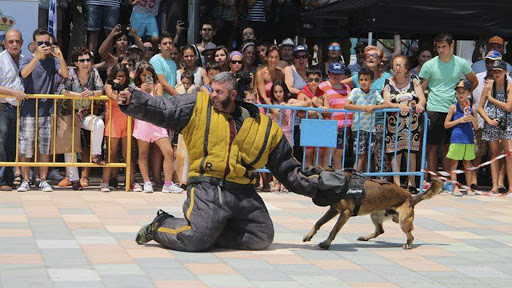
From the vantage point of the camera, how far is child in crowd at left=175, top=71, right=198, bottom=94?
12062 millimetres

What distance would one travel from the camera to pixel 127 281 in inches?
253

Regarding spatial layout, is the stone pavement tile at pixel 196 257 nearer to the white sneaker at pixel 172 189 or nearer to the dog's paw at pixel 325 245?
the dog's paw at pixel 325 245

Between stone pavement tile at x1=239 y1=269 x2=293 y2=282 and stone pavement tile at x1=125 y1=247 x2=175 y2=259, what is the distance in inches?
30.9

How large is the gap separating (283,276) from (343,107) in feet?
19.2

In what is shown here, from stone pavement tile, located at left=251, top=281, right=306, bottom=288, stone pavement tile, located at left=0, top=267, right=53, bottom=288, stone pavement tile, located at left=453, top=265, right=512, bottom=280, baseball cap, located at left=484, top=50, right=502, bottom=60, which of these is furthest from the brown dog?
baseball cap, located at left=484, top=50, right=502, bottom=60

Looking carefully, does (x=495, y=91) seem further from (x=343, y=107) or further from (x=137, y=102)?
(x=137, y=102)

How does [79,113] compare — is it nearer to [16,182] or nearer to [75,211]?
[16,182]

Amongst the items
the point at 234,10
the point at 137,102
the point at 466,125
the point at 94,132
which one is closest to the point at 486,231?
the point at 466,125

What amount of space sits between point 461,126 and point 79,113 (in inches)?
195

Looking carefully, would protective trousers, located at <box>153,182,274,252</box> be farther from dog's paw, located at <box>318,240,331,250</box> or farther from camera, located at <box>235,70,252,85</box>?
camera, located at <box>235,70,252,85</box>

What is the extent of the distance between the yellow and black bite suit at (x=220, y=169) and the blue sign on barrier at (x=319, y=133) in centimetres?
397

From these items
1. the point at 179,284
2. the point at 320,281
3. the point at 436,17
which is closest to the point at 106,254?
the point at 179,284

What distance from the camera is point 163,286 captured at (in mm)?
6324

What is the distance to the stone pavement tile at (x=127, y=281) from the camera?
20.6ft
